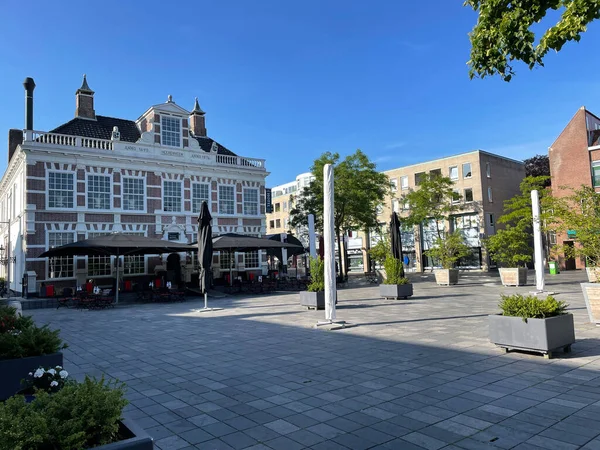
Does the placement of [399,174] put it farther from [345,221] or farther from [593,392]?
[593,392]

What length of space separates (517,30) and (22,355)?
7866 mm

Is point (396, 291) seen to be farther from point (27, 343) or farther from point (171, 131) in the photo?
point (171, 131)

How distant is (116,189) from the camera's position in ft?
87.5

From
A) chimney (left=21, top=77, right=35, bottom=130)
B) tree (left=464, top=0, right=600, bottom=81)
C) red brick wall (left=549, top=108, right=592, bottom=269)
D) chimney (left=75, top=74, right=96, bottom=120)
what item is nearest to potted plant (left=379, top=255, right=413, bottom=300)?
tree (left=464, top=0, right=600, bottom=81)

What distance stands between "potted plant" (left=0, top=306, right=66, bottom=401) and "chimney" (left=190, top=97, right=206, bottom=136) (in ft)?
102

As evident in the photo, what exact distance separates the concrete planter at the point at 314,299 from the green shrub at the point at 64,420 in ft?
35.8

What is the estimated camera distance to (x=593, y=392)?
16.9ft

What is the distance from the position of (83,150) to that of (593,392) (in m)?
26.7

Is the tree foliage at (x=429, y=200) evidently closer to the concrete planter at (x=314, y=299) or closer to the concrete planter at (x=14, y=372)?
the concrete planter at (x=314, y=299)

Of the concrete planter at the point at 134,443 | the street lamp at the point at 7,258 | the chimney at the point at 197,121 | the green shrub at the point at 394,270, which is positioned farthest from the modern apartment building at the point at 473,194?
the concrete planter at the point at 134,443

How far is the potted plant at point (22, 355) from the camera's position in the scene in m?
5.20

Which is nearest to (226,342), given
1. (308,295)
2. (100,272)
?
(308,295)

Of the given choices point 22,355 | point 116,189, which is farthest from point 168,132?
point 22,355

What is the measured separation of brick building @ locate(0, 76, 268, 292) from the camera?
79.2 feet
